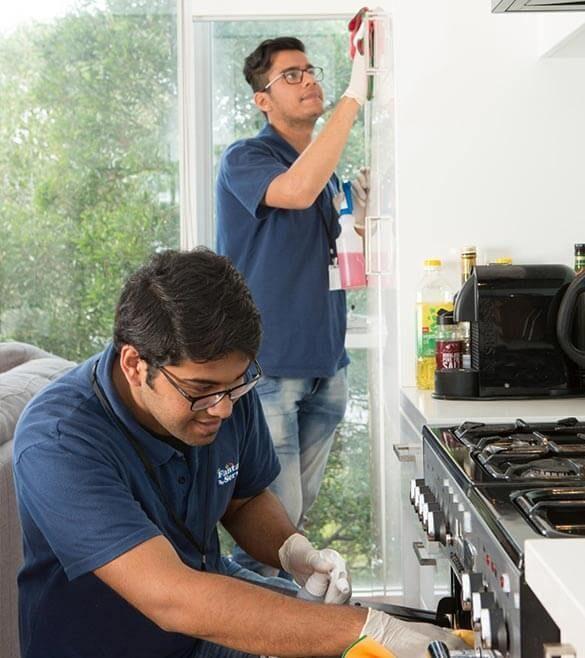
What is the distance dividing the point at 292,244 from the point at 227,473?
3.55 feet

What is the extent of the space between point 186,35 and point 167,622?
196 cm

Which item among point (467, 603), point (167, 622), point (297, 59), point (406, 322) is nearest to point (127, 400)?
point (167, 622)

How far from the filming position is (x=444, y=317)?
229cm

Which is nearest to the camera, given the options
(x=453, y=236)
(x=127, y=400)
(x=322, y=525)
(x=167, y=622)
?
(x=167, y=622)

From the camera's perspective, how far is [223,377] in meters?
1.50

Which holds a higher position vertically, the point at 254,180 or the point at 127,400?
the point at 254,180

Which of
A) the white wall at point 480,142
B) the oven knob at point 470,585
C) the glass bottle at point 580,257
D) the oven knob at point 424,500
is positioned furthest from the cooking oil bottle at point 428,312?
the oven knob at point 470,585

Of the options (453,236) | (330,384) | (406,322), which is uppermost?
(453,236)

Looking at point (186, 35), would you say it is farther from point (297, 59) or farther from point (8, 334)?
point (8, 334)

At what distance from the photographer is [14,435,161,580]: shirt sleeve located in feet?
4.68

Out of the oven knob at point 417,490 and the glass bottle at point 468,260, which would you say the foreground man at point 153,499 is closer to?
the oven knob at point 417,490

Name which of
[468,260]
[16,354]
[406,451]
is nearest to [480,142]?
[468,260]

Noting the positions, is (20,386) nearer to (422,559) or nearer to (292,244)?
(292,244)

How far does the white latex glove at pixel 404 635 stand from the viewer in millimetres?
1312
